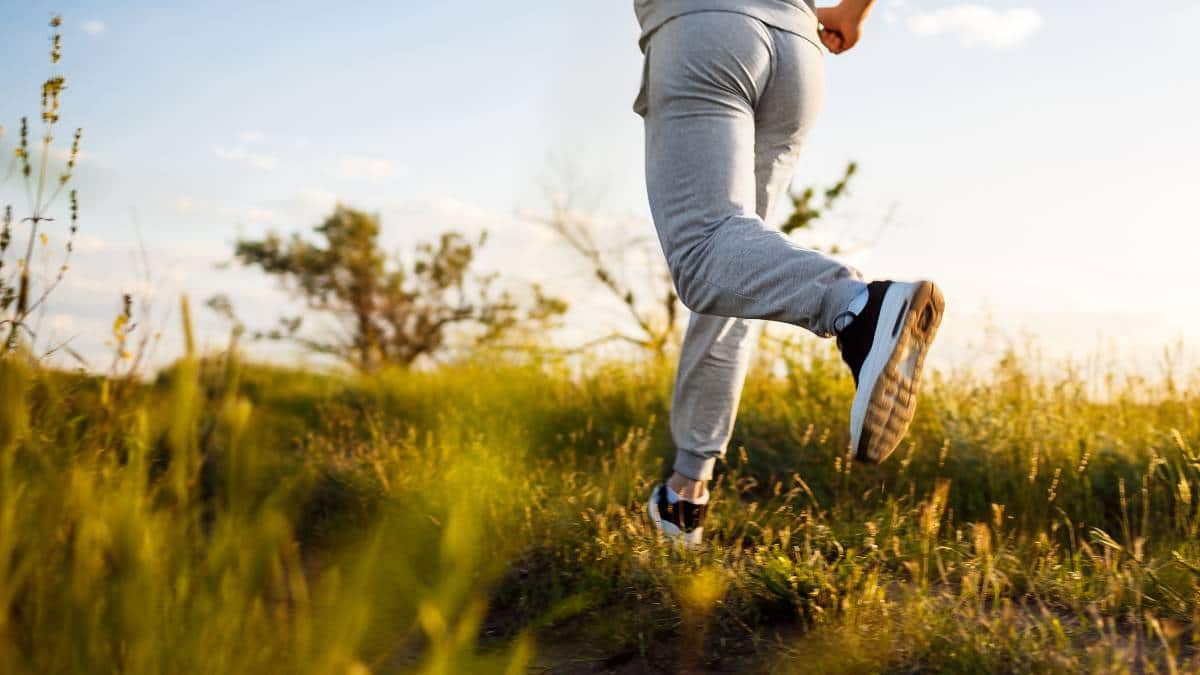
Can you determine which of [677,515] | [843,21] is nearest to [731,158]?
[843,21]

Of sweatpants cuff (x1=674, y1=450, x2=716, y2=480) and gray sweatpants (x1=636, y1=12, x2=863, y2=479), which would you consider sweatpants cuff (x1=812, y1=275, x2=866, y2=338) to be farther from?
sweatpants cuff (x1=674, y1=450, x2=716, y2=480)

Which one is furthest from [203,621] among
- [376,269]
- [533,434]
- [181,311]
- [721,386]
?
[376,269]

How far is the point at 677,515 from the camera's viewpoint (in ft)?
8.66

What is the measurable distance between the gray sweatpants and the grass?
0.63 metres

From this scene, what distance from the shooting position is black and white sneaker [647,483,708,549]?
2.59m

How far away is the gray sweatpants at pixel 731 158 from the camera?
1798 mm

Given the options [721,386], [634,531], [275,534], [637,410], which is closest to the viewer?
[275,534]

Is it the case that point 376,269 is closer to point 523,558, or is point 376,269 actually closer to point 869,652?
point 523,558

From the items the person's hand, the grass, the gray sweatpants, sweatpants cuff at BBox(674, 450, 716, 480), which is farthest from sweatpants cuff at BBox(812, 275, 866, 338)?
the person's hand

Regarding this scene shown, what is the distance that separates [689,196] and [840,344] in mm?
459

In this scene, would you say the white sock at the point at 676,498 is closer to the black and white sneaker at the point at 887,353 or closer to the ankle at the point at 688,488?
the ankle at the point at 688,488

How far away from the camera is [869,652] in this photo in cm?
183

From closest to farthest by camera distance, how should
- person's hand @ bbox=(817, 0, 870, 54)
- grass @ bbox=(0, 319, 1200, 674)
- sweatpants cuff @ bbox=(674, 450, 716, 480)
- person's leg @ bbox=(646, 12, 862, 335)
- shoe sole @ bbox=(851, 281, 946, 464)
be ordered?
grass @ bbox=(0, 319, 1200, 674) < shoe sole @ bbox=(851, 281, 946, 464) < person's leg @ bbox=(646, 12, 862, 335) < person's hand @ bbox=(817, 0, 870, 54) < sweatpants cuff @ bbox=(674, 450, 716, 480)

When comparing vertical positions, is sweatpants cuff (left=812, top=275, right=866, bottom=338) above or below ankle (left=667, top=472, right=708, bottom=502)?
above
